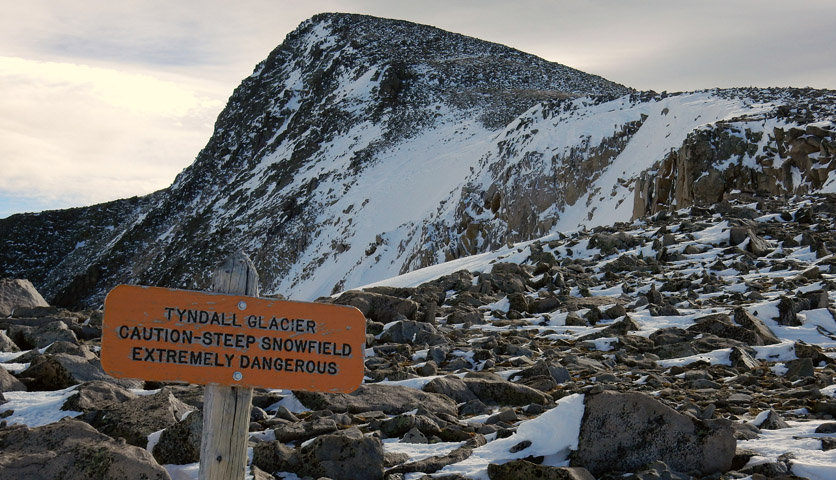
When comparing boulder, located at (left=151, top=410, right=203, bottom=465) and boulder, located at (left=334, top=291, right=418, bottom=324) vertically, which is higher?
boulder, located at (left=334, top=291, right=418, bottom=324)

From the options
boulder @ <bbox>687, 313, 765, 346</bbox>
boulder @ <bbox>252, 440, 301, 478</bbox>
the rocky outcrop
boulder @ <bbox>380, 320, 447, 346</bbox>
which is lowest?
boulder @ <bbox>252, 440, 301, 478</bbox>

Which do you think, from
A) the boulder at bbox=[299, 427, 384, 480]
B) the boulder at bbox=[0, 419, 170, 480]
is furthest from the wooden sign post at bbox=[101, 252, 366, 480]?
the boulder at bbox=[299, 427, 384, 480]

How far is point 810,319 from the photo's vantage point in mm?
9250

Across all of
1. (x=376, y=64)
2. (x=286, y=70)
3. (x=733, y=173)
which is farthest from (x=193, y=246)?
(x=733, y=173)

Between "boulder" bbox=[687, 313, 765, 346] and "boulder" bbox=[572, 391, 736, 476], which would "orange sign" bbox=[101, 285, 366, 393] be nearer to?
"boulder" bbox=[572, 391, 736, 476]

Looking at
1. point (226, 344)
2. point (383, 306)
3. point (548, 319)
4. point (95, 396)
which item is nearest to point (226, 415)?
point (226, 344)

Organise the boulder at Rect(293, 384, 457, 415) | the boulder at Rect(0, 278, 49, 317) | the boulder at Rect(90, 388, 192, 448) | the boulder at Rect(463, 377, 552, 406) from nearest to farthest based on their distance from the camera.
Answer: the boulder at Rect(90, 388, 192, 448)
the boulder at Rect(293, 384, 457, 415)
the boulder at Rect(463, 377, 552, 406)
the boulder at Rect(0, 278, 49, 317)

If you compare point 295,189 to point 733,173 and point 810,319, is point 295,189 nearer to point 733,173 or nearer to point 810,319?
point 733,173

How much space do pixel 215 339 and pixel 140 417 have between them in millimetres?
2248

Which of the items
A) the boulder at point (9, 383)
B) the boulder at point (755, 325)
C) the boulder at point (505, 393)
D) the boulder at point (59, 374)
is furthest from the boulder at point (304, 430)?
the boulder at point (755, 325)

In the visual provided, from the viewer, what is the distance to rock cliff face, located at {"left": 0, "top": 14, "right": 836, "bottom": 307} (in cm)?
2259

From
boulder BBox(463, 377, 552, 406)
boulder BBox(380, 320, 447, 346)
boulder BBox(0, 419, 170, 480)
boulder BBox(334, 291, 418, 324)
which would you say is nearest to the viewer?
boulder BBox(0, 419, 170, 480)

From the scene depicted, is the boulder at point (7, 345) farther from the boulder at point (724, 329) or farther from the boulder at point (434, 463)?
the boulder at point (724, 329)

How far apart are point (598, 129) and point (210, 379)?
26.5m
